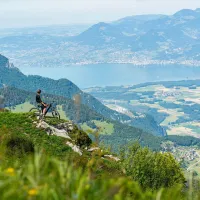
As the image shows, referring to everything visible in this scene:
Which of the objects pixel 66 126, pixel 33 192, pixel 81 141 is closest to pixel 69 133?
pixel 66 126

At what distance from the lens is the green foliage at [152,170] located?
128ft

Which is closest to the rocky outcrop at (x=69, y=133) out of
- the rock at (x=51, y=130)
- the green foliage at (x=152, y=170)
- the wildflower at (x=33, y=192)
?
the rock at (x=51, y=130)

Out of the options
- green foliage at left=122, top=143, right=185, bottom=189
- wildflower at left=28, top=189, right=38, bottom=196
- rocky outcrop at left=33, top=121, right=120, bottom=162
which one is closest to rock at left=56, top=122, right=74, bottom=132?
rocky outcrop at left=33, top=121, right=120, bottom=162

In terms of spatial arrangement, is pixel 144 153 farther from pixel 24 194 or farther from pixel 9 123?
pixel 24 194

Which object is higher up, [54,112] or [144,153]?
[54,112]

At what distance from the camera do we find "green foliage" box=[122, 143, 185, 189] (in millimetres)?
38875

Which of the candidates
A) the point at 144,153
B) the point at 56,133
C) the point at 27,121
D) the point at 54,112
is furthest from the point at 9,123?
the point at 144,153

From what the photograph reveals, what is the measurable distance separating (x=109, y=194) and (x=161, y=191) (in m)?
0.50

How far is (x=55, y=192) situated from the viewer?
3.30 meters

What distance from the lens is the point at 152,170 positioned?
4094 cm

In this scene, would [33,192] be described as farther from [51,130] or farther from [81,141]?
[81,141]

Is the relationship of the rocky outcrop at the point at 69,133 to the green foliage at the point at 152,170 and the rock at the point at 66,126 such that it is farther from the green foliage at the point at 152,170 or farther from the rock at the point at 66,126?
the green foliage at the point at 152,170

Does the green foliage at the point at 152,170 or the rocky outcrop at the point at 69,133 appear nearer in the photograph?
the rocky outcrop at the point at 69,133

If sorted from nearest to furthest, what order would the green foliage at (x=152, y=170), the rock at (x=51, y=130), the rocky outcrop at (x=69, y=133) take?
1. the rocky outcrop at (x=69, y=133)
2. the rock at (x=51, y=130)
3. the green foliage at (x=152, y=170)
